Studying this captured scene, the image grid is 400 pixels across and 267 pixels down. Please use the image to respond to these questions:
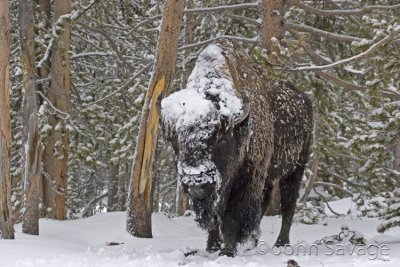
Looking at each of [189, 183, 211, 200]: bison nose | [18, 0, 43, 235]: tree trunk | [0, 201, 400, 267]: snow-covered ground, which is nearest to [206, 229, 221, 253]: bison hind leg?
[0, 201, 400, 267]: snow-covered ground

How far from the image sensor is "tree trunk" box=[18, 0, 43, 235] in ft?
25.2

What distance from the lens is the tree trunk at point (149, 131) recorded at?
8.18m

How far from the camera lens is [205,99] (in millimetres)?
5828

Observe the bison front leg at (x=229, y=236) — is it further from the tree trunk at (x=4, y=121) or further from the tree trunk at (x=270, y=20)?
the tree trunk at (x=270, y=20)

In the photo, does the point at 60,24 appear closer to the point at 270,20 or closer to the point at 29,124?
the point at 29,124

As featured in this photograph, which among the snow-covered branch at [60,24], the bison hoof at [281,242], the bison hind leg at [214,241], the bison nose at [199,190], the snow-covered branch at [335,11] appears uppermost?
the snow-covered branch at [335,11]

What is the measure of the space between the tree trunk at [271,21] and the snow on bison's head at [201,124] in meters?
4.17

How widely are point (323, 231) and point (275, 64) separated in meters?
3.55

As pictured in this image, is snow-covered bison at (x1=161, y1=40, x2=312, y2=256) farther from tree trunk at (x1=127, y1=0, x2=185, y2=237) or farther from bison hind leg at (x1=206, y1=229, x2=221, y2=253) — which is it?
tree trunk at (x1=127, y1=0, x2=185, y2=237)

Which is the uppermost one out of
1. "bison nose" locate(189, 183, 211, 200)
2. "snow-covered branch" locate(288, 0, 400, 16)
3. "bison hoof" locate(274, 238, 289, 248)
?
"snow-covered branch" locate(288, 0, 400, 16)

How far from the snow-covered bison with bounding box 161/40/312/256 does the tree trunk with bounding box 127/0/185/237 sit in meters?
1.36

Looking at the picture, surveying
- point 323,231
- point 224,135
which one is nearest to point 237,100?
point 224,135

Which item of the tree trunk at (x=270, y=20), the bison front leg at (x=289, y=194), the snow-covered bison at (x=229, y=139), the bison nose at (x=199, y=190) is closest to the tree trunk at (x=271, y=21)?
the tree trunk at (x=270, y=20)

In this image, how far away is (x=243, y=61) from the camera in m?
7.25
